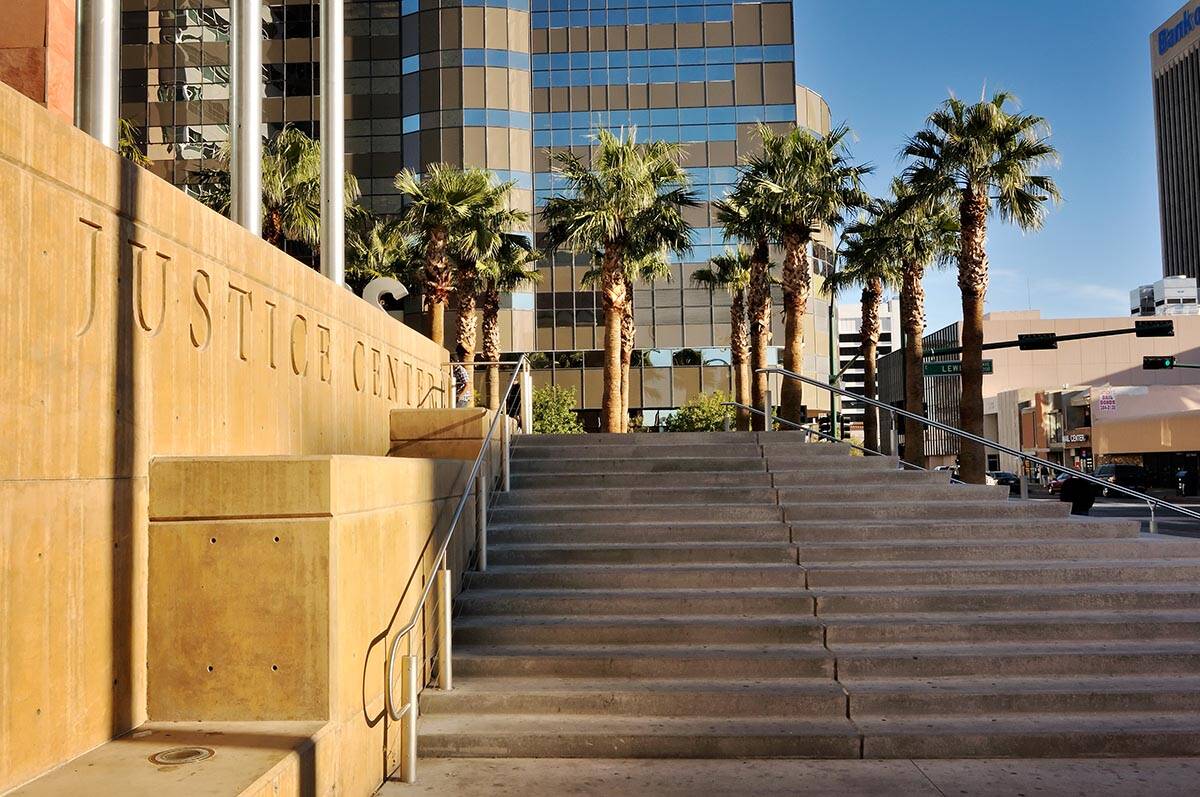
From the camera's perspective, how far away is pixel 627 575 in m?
8.91

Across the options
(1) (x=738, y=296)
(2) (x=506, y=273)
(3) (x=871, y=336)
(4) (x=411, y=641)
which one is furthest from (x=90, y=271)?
(1) (x=738, y=296)

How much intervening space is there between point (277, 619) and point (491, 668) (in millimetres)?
2744

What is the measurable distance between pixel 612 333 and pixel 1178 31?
13354 centimetres

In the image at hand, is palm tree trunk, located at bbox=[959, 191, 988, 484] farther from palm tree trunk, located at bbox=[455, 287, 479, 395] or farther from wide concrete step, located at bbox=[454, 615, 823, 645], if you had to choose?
wide concrete step, located at bbox=[454, 615, 823, 645]

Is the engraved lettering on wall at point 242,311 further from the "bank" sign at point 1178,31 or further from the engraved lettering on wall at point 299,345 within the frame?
the "bank" sign at point 1178,31

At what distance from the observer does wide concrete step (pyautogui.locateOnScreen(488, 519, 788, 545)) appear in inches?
388

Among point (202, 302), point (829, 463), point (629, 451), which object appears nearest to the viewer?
point (202, 302)

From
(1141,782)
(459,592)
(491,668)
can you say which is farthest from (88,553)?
(1141,782)

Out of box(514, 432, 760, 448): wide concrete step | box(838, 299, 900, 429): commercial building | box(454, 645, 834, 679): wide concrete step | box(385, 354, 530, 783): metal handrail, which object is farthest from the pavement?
box(838, 299, 900, 429): commercial building

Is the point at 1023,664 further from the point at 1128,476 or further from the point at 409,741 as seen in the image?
the point at 1128,476

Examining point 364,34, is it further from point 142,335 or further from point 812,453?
point 142,335

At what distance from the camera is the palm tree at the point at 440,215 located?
31328mm

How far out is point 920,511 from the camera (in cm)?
1038

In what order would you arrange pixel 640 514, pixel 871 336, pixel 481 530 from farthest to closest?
pixel 871 336, pixel 640 514, pixel 481 530
